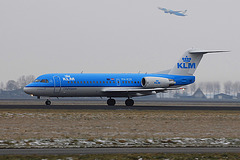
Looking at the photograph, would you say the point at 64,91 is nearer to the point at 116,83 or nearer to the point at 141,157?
the point at 116,83

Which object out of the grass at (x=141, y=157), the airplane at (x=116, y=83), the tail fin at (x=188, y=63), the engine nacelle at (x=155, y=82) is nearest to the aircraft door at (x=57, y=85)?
the airplane at (x=116, y=83)

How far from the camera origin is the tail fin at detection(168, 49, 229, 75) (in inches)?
2175

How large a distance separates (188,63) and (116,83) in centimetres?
1037

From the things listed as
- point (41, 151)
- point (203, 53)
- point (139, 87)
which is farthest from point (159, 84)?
point (41, 151)

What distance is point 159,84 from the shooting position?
52156 mm

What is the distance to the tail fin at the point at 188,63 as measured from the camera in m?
55.2

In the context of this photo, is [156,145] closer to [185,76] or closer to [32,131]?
[32,131]

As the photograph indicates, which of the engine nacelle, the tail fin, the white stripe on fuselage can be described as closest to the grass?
the white stripe on fuselage

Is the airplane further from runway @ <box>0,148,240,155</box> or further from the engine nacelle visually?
runway @ <box>0,148,240,155</box>

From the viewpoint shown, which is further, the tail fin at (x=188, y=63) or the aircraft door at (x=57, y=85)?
the tail fin at (x=188, y=63)

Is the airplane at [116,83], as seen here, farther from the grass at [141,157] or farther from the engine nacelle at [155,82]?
the grass at [141,157]

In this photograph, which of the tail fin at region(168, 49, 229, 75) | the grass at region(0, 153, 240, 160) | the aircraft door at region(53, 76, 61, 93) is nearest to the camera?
the grass at region(0, 153, 240, 160)

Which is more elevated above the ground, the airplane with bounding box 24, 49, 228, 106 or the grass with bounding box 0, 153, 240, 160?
the airplane with bounding box 24, 49, 228, 106

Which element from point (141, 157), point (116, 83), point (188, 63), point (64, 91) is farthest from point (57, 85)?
point (141, 157)
